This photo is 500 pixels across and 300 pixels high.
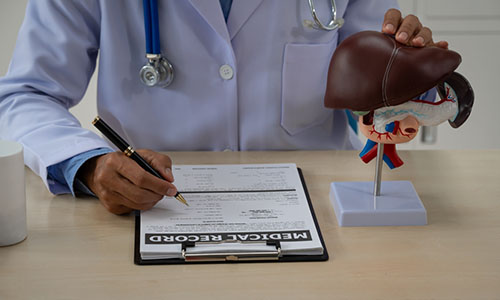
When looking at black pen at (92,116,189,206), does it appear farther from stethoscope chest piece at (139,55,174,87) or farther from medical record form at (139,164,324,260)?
stethoscope chest piece at (139,55,174,87)

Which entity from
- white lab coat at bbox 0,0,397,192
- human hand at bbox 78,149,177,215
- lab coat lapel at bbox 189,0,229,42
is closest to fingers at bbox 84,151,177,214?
human hand at bbox 78,149,177,215

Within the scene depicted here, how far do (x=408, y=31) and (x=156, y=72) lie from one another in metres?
0.51

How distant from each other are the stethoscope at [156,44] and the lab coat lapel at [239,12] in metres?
0.11

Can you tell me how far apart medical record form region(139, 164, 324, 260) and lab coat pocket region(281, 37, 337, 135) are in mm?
212

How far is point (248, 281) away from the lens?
2.49 ft

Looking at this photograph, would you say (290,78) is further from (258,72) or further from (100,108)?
(100,108)

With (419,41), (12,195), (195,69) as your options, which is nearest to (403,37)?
(419,41)

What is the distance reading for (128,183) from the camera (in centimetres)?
89

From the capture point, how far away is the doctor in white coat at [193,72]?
1146mm

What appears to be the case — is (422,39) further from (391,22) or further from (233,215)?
(233,215)

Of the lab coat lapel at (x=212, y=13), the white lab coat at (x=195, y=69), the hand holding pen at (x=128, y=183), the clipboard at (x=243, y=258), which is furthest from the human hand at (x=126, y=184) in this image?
the lab coat lapel at (x=212, y=13)

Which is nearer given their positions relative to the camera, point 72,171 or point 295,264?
point 295,264

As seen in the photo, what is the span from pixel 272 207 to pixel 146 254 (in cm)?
22

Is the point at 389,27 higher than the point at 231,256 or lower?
higher
